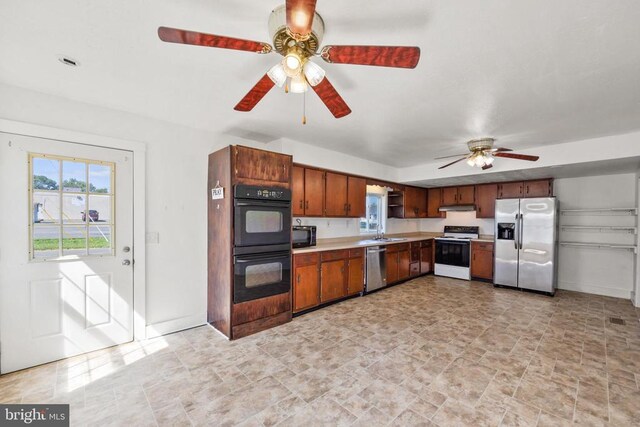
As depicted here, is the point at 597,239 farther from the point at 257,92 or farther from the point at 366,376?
the point at 257,92

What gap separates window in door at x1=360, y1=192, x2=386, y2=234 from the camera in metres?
5.88

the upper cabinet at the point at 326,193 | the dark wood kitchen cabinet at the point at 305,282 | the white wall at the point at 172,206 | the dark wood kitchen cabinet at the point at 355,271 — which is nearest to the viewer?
the white wall at the point at 172,206

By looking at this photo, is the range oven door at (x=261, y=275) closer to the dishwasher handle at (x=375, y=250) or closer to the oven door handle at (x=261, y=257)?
the oven door handle at (x=261, y=257)

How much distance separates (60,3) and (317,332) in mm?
3339

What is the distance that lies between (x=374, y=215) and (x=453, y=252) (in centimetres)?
189

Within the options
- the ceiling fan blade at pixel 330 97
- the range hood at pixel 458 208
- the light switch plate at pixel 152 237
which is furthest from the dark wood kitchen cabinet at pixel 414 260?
the light switch plate at pixel 152 237

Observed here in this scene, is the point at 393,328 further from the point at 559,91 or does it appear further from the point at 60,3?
the point at 60,3

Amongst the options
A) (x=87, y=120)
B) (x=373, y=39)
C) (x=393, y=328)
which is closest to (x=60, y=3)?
(x=87, y=120)

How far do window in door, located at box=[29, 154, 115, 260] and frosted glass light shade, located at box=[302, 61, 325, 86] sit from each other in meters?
2.48

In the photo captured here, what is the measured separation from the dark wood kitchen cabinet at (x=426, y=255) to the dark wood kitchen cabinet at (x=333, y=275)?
8.39 feet

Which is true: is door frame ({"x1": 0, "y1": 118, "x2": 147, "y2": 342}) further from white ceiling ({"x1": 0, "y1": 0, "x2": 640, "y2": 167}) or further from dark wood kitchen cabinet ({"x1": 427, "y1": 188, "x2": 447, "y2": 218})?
dark wood kitchen cabinet ({"x1": 427, "y1": 188, "x2": 447, "y2": 218})

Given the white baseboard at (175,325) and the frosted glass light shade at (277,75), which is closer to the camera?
the frosted glass light shade at (277,75)

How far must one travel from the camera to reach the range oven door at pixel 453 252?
18.7 ft

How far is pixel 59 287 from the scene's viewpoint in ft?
8.26
